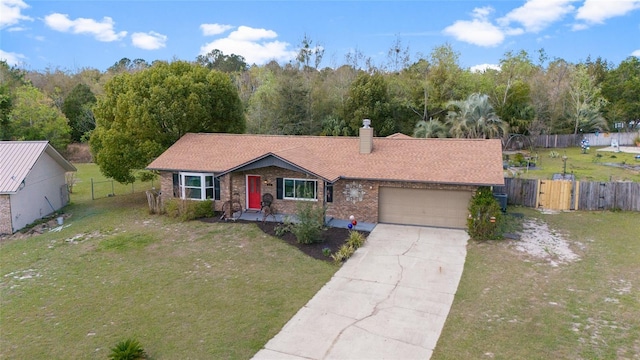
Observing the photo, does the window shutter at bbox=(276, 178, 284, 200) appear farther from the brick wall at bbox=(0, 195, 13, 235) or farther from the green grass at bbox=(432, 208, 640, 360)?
the brick wall at bbox=(0, 195, 13, 235)

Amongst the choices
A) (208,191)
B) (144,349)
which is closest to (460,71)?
(208,191)

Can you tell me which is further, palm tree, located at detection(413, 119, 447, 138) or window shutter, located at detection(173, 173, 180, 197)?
palm tree, located at detection(413, 119, 447, 138)

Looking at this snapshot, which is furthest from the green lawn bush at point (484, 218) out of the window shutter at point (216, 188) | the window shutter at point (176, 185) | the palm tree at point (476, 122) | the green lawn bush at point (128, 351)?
the palm tree at point (476, 122)

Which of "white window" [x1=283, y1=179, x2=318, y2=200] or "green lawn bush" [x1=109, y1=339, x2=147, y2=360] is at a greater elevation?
"white window" [x1=283, y1=179, x2=318, y2=200]

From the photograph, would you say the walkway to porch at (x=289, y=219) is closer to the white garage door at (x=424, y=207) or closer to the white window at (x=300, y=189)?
the white window at (x=300, y=189)

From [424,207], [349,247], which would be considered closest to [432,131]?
[424,207]

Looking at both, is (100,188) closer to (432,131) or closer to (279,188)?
(279,188)

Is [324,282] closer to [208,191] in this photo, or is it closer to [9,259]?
[208,191]

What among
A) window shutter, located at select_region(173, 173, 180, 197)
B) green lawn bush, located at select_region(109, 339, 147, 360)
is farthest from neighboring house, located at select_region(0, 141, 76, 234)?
green lawn bush, located at select_region(109, 339, 147, 360)
